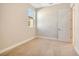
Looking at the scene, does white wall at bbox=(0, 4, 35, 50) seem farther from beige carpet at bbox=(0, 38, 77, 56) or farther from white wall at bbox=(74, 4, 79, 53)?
white wall at bbox=(74, 4, 79, 53)

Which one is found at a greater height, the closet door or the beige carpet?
the closet door

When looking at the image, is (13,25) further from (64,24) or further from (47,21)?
(64,24)

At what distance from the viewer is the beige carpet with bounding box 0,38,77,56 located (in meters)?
2.78

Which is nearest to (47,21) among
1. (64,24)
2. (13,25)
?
(64,24)

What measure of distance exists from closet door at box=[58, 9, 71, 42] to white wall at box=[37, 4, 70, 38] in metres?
0.10

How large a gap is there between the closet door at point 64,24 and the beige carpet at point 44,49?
0.15 meters

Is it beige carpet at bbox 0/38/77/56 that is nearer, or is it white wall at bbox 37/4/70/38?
beige carpet at bbox 0/38/77/56

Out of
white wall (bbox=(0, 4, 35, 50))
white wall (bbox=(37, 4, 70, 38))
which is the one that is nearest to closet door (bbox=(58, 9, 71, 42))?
white wall (bbox=(37, 4, 70, 38))

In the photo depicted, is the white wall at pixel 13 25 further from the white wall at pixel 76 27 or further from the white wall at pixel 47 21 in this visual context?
the white wall at pixel 76 27

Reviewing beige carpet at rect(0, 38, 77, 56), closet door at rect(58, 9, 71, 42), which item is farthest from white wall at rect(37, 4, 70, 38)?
beige carpet at rect(0, 38, 77, 56)

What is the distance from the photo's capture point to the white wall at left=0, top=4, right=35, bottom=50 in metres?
2.88

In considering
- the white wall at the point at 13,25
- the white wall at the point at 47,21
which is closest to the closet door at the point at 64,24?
the white wall at the point at 47,21

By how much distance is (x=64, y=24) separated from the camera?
2.89 metres

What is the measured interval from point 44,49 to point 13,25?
924mm
